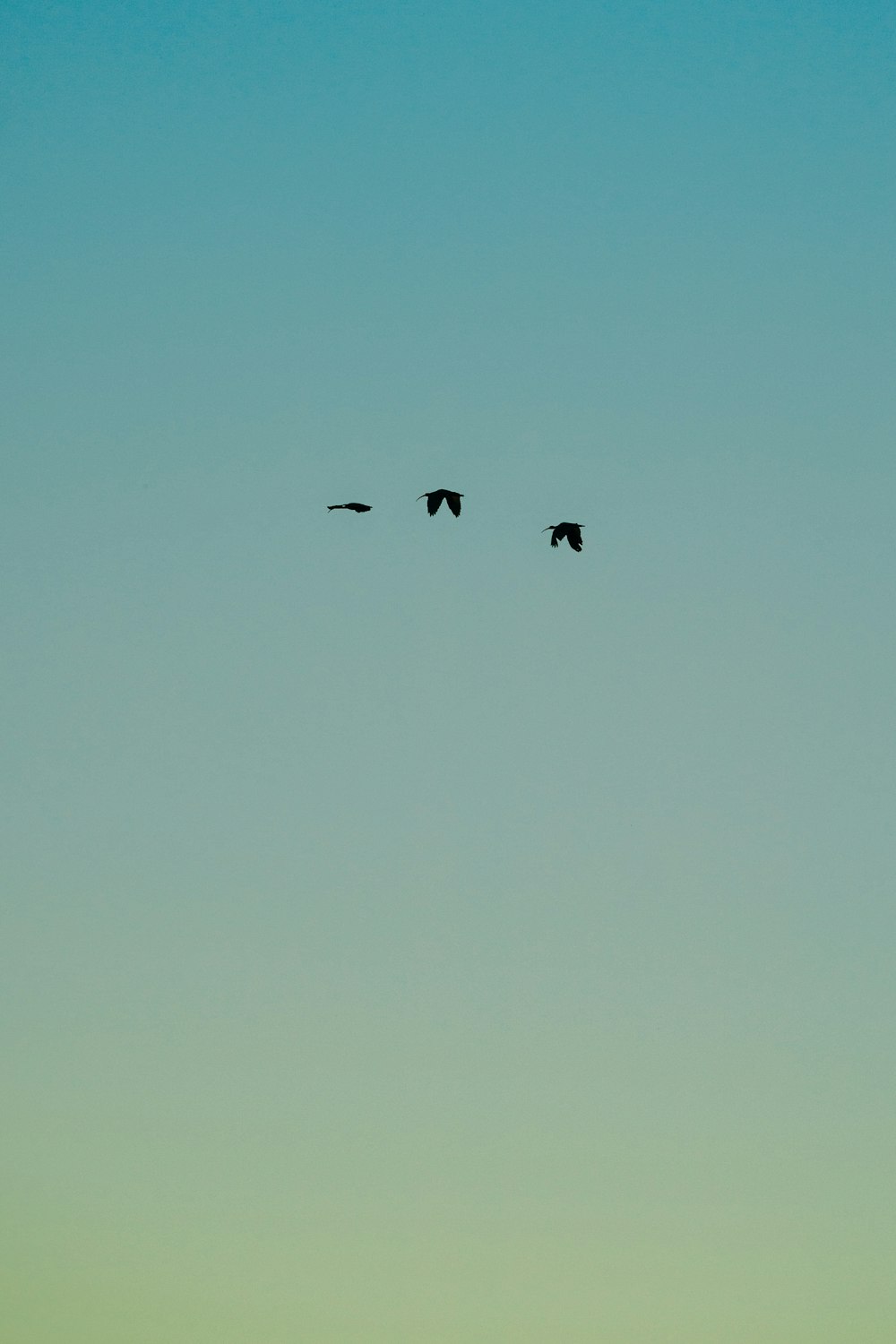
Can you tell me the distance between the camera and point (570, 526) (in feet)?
175

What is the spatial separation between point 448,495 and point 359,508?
2.99m

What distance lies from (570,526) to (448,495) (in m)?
3.72

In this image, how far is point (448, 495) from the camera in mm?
52531

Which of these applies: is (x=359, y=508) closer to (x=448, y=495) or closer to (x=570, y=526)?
(x=448, y=495)

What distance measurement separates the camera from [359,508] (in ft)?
177

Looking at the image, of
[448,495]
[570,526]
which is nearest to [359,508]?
[448,495]

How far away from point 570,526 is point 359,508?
6277mm
